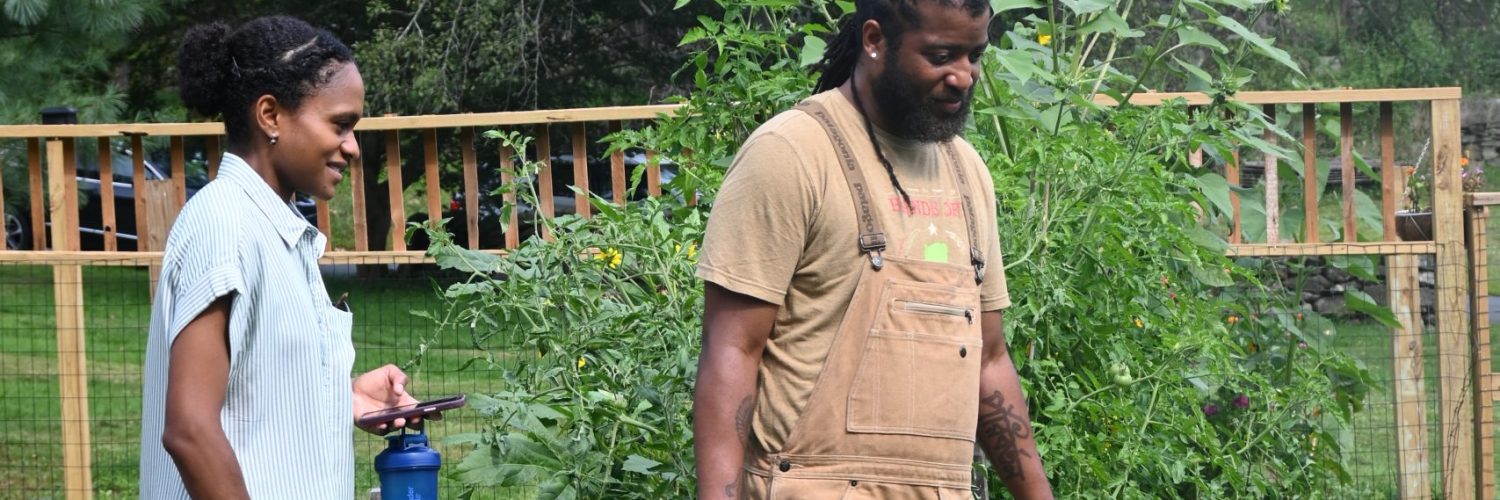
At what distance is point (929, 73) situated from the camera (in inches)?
99.4

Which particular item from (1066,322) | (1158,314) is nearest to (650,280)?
(1066,322)

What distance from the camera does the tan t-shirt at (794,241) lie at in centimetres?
242

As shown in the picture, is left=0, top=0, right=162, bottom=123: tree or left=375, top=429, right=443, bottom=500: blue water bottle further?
left=0, top=0, right=162, bottom=123: tree

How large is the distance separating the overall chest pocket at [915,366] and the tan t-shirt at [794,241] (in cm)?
6

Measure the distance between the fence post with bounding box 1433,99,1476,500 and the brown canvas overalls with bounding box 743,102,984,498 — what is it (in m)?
3.80

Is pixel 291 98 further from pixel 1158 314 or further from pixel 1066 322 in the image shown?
pixel 1158 314

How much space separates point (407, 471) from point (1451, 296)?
4319mm

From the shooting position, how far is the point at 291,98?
2.43 m

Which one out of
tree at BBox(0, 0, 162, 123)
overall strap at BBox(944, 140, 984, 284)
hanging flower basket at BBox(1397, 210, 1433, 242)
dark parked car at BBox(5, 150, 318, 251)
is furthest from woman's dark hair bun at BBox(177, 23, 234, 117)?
dark parked car at BBox(5, 150, 318, 251)

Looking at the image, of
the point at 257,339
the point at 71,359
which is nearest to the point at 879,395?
the point at 257,339

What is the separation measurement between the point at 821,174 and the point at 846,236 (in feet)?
0.32

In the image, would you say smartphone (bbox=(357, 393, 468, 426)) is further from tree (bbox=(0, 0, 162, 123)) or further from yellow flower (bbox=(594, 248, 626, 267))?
tree (bbox=(0, 0, 162, 123))

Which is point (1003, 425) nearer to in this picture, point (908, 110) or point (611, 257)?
point (908, 110)

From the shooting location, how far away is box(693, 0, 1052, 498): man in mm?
2432
